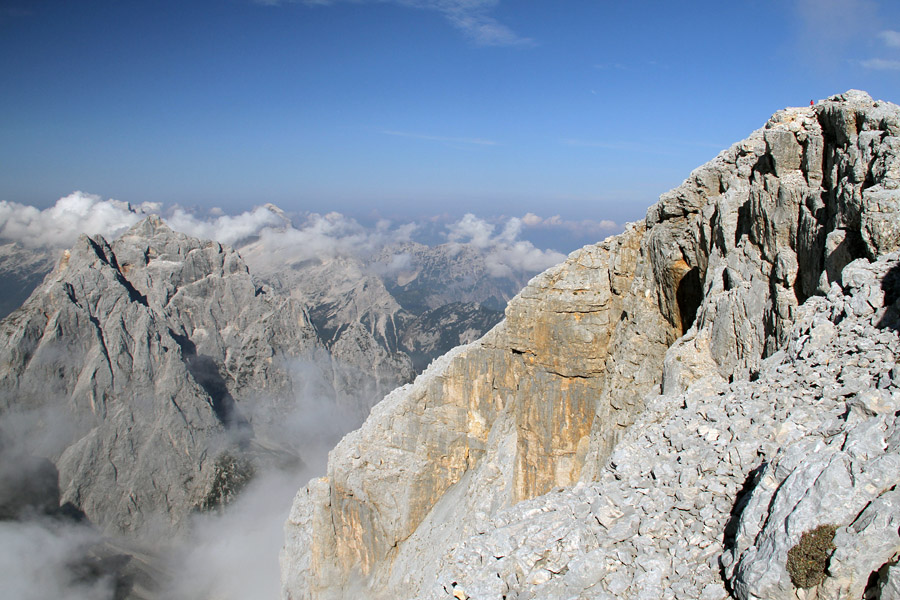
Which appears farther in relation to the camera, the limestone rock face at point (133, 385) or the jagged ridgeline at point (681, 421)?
the limestone rock face at point (133, 385)

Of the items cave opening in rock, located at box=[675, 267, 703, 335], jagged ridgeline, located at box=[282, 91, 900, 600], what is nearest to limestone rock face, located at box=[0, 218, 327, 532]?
jagged ridgeline, located at box=[282, 91, 900, 600]

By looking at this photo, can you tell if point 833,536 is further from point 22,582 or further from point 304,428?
point 304,428

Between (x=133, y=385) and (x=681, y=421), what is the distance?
122m

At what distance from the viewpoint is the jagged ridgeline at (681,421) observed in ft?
27.0

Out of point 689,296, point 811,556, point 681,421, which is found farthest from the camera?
point 689,296

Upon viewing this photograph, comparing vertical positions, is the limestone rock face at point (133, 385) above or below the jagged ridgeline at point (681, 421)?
Answer: below

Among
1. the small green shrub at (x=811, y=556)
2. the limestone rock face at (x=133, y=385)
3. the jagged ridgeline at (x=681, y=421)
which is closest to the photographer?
the small green shrub at (x=811, y=556)

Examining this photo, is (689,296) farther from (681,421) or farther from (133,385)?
(133,385)

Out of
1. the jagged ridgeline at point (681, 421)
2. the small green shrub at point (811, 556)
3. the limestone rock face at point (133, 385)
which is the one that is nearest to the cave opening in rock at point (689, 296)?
the jagged ridgeline at point (681, 421)

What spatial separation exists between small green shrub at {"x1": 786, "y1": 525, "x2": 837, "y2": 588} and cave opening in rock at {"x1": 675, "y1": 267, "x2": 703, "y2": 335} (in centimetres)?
1736

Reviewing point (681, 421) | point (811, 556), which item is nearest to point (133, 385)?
point (681, 421)

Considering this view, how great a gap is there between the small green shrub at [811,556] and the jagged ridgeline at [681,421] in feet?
0.08

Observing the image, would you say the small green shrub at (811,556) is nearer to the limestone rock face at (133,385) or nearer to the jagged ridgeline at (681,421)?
the jagged ridgeline at (681,421)

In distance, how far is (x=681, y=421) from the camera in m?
12.1
